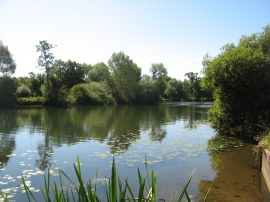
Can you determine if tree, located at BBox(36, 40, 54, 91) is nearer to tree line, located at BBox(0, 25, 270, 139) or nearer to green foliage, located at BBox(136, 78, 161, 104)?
tree line, located at BBox(0, 25, 270, 139)

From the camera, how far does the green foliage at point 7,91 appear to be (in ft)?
161

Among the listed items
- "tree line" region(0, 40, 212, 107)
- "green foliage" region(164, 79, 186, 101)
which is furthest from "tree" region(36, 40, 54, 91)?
"green foliage" region(164, 79, 186, 101)

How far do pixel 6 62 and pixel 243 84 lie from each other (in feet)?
160

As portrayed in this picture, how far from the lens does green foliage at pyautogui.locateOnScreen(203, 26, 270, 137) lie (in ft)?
53.6

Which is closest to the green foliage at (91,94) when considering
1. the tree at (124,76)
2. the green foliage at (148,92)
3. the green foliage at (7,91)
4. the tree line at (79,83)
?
the tree line at (79,83)

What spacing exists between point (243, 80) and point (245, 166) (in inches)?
Result: 269

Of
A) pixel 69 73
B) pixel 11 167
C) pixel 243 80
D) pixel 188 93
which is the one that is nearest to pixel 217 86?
pixel 243 80

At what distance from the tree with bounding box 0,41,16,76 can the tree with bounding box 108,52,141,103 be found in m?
27.8

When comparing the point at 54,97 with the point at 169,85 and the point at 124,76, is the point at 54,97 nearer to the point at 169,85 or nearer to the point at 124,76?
the point at 124,76

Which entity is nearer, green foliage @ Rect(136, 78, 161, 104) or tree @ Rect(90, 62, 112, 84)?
green foliage @ Rect(136, 78, 161, 104)

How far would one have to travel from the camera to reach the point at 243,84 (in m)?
16.8

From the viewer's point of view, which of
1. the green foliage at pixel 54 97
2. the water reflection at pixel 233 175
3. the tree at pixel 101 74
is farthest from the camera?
the tree at pixel 101 74

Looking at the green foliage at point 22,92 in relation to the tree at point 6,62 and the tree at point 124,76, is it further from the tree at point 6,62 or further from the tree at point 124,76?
the tree at point 124,76

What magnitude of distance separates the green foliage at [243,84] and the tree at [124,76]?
55.4 metres
